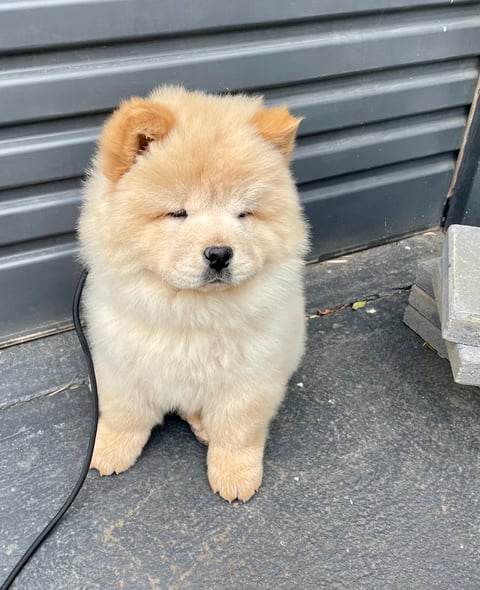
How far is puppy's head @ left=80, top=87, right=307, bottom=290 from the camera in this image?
4.72 ft

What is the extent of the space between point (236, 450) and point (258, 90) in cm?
154

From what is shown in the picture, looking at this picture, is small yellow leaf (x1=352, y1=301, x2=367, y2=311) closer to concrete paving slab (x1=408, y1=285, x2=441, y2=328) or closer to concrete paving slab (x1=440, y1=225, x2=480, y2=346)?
concrete paving slab (x1=408, y1=285, x2=441, y2=328)

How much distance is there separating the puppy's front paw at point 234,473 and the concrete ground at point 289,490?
46 mm

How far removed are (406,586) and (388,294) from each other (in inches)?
59.9

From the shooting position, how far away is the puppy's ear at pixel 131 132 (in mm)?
1396

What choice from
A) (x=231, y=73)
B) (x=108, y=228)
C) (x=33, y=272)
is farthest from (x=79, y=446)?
(x=231, y=73)

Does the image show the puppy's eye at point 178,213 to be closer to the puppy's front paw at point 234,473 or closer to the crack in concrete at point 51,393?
the puppy's front paw at point 234,473

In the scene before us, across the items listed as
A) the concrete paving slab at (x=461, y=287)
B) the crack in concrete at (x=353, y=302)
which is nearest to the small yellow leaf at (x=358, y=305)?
the crack in concrete at (x=353, y=302)

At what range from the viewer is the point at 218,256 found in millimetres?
1439

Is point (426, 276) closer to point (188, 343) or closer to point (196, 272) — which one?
point (188, 343)

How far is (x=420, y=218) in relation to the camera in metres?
3.26

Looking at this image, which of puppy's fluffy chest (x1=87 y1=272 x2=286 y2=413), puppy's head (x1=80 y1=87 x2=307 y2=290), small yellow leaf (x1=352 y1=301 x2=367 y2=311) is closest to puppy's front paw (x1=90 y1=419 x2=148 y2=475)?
puppy's fluffy chest (x1=87 y1=272 x2=286 y2=413)

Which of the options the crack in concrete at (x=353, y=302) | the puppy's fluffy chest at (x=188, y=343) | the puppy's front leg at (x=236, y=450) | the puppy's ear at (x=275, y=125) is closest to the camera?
the puppy's ear at (x=275, y=125)

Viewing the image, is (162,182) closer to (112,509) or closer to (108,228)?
(108,228)
